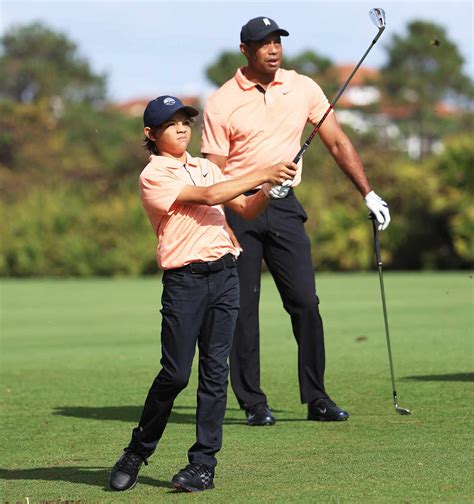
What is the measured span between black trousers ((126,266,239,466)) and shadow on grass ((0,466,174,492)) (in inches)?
8.1

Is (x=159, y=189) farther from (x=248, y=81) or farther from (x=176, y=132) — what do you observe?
(x=248, y=81)

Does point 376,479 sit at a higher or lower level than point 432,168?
lower

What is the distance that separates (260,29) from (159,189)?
246cm

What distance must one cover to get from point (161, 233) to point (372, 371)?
5261 mm

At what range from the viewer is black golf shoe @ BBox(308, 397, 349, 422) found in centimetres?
863

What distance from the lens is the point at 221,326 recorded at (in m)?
6.62

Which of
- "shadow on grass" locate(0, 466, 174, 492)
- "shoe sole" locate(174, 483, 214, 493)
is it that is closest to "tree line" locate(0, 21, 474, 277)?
"shadow on grass" locate(0, 466, 174, 492)

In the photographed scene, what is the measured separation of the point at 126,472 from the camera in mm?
6484

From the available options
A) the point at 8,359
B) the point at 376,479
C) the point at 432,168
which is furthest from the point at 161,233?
the point at 432,168

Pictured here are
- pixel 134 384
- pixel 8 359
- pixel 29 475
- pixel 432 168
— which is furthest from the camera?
pixel 432 168

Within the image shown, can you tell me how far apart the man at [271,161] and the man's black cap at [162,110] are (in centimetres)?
214

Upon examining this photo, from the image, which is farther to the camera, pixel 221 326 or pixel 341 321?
pixel 341 321

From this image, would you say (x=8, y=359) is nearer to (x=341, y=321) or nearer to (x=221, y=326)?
(x=341, y=321)

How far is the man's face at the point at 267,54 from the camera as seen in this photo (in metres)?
8.76
